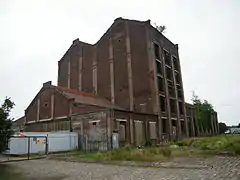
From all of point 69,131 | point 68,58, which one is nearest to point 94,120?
point 69,131

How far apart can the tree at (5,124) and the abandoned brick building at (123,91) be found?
37.1 ft

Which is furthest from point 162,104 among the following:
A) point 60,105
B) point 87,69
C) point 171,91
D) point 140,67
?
point 60,105

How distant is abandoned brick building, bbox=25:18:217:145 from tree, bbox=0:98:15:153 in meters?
11.3

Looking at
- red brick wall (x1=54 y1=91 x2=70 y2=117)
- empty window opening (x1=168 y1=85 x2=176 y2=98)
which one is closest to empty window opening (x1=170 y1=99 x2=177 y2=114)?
empty window opening (x1=168 y1=85 x2=176 y2=98)

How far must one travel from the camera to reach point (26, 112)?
39.5 m

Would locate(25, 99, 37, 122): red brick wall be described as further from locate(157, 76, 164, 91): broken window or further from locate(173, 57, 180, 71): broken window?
locate(173, 57, 180, 71): broken window

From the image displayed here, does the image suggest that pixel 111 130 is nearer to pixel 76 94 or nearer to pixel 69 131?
pixel 69 131

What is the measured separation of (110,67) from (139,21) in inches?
326

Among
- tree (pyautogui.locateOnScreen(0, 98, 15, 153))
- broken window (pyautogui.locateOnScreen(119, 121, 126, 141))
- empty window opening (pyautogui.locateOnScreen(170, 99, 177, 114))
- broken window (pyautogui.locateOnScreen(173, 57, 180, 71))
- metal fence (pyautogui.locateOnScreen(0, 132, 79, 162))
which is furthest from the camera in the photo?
broken window (pyautogui.locateOnScreen(173, 57, 180, 71))

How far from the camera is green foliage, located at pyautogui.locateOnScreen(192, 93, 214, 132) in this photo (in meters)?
52.0

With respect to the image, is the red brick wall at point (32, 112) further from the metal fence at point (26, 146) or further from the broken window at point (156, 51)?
the broken window at point (156, 51)

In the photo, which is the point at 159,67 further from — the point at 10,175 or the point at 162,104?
the point at 10,175

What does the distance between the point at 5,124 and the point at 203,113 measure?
44630 millimetres

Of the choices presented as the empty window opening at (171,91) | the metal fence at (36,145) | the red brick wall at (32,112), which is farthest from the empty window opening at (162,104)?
the red brick wall at (32,112)
